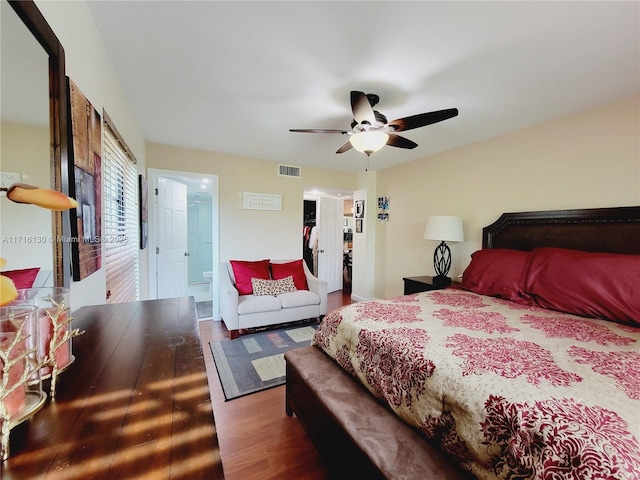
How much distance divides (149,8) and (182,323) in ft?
4.98

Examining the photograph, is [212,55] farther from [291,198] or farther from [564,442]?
[291,198]

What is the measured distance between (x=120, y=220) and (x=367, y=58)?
206 cm

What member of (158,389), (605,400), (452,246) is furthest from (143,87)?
(452,246)

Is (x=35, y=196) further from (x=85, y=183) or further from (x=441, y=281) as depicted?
(x=441, y=281)

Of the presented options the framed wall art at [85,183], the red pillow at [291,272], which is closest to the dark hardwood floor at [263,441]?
the framed wall art at [85,183]

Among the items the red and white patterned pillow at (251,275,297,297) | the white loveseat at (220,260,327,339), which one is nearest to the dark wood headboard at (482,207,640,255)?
the white loveseat at (220,260,327,339)

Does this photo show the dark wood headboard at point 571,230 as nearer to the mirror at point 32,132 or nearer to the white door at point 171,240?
the mirror at point 32,132

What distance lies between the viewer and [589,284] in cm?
182

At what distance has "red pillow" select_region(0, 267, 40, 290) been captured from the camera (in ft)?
2.50

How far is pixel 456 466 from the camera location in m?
0.98

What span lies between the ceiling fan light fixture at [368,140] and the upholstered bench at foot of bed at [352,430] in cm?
157

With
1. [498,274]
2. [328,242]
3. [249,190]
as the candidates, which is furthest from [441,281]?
[249,190]

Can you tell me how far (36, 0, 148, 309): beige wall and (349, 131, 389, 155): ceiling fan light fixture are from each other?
62.6 inches

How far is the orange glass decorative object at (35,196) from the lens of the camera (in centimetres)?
47
